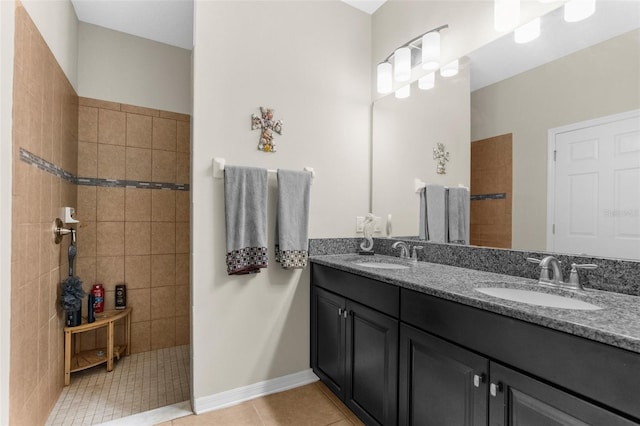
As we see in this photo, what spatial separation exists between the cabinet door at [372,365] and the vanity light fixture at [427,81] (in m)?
1.44

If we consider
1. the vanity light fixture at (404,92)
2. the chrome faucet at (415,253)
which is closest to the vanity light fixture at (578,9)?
the vanity light fixture at (404,92)

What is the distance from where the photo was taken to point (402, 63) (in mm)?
2068

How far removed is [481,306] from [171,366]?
2.37 m

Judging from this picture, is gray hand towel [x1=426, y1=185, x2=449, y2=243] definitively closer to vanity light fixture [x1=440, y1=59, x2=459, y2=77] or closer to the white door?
the white door

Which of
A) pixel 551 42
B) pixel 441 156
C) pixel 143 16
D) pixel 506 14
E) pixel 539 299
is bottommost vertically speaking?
pixel 539 299

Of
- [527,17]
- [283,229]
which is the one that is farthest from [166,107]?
[527,17]

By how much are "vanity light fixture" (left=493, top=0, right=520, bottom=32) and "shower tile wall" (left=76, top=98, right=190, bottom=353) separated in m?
2.49

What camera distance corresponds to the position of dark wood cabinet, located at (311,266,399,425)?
1421 millimetres

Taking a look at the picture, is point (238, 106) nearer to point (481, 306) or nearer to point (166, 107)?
point (166, 107)

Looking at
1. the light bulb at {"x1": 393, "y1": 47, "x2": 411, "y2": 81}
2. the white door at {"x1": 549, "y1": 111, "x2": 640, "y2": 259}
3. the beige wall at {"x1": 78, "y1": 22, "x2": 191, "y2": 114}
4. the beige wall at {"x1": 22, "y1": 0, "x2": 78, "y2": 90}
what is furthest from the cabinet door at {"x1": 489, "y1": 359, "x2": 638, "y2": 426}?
the beige wall at {"x1": 78, "y1": 22, "x2": 191, "y2": 114}

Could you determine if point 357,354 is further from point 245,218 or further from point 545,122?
point 545,122

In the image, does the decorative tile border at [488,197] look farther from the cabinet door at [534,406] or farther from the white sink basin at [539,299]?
the cabinet door at [534,406]

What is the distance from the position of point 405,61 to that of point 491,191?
1.06 meters

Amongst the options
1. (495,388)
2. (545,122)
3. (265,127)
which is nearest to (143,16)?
(265,127)
